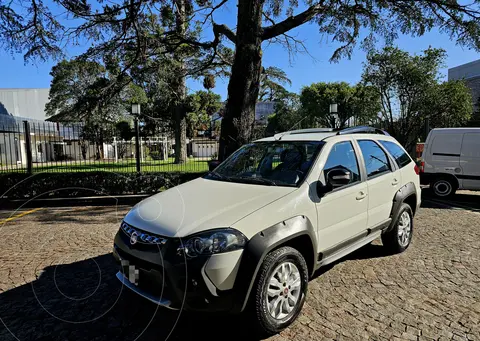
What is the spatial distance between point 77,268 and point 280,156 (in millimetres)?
3104

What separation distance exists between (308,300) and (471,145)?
7887mm

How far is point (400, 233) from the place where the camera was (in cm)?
454

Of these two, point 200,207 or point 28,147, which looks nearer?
point 200,207

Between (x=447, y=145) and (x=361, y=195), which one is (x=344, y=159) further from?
(x=447, y=145)

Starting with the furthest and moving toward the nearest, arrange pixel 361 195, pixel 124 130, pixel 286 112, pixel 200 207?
pixel 286 112
pixel 124 130
pixel 361 195
pixel 200 207

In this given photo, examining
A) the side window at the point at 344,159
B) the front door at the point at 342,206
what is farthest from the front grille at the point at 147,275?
the side window at the point at 344,159

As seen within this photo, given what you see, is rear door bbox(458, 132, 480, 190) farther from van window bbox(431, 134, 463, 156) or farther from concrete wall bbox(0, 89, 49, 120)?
concrete wall bbox(0, 89, 49, 120)

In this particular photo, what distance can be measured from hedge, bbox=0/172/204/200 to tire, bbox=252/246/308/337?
7.26 m

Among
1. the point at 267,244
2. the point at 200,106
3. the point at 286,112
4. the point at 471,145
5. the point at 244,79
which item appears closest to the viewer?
the point at 267,244

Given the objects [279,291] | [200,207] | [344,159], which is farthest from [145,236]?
[344,159]

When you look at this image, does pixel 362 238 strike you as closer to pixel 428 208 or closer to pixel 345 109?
pixel 428 208

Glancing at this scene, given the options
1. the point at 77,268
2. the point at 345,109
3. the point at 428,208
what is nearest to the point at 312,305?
the point at 77,268

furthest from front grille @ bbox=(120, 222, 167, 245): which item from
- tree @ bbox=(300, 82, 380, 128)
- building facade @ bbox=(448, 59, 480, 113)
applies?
building facade @ bbox=(448, 59, 480, 113)

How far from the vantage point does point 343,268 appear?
4.08m
